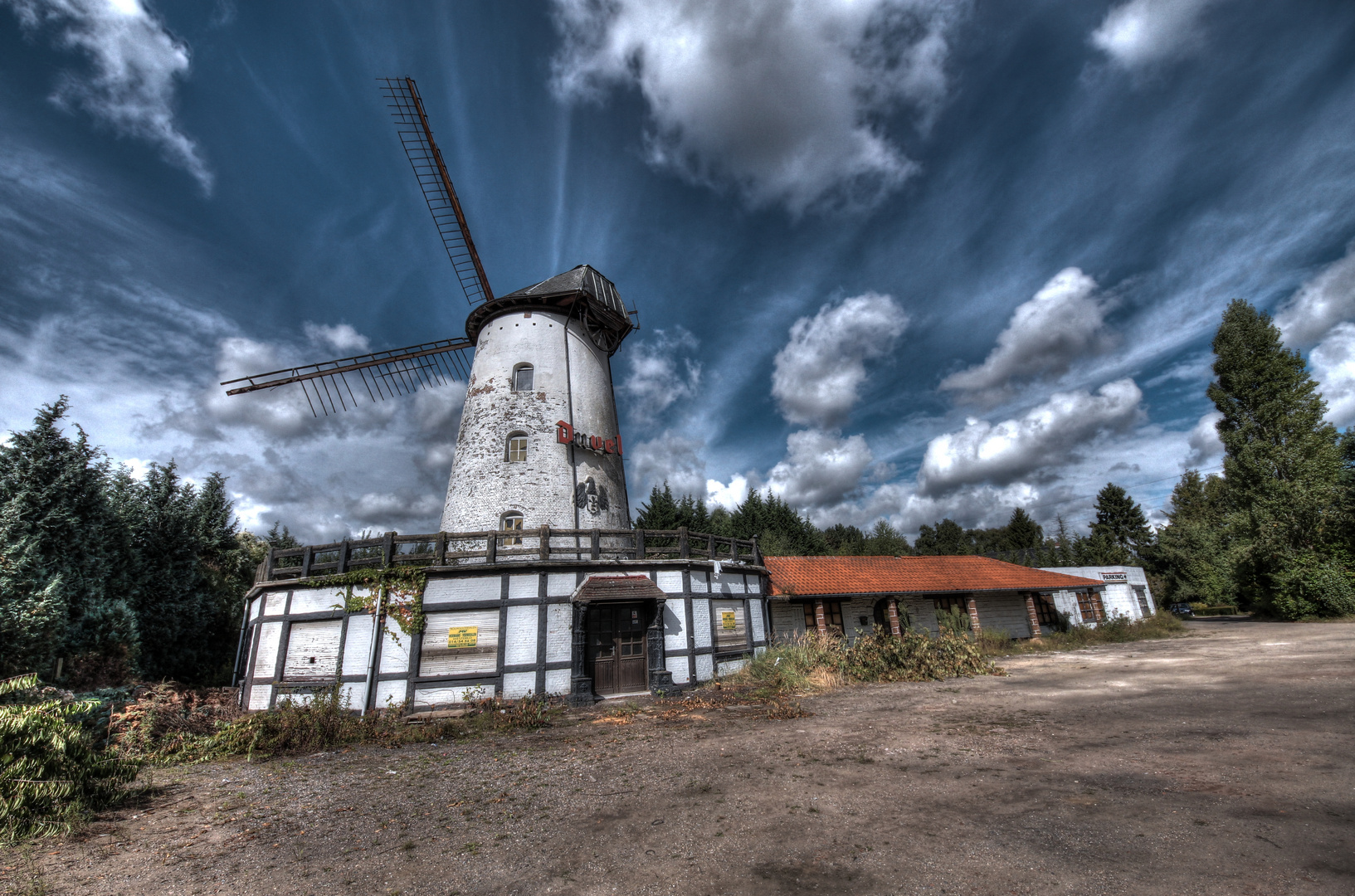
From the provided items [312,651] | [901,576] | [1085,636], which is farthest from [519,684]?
[1085,636]

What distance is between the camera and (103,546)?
56.4 feet

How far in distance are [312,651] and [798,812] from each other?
12387 millimetres

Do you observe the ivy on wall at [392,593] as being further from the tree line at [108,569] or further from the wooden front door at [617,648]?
the tree line at [108,569]

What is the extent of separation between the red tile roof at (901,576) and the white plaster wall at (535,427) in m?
7.00

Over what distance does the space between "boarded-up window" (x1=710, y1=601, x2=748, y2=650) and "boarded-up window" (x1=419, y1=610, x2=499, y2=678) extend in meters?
5.83

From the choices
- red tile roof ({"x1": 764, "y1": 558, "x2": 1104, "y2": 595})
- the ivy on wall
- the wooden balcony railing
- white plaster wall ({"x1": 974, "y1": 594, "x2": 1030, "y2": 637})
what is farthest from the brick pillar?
the ivy on wall

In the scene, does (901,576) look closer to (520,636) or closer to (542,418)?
(542,418)

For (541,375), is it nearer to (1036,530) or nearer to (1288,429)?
(1288,429)

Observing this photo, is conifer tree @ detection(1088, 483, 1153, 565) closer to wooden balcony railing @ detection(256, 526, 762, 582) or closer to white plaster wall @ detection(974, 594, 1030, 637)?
white plaster wall @ detection(974, 594, 1030, 637)

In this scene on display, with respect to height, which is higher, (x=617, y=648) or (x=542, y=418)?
(x=542, y=418)

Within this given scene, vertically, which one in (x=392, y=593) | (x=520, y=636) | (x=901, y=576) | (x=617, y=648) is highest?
(x=901, y=576)

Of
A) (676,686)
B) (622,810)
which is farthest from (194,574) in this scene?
(622,810)

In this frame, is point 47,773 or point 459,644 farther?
point 459,644

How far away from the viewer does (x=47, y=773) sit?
239 inches
